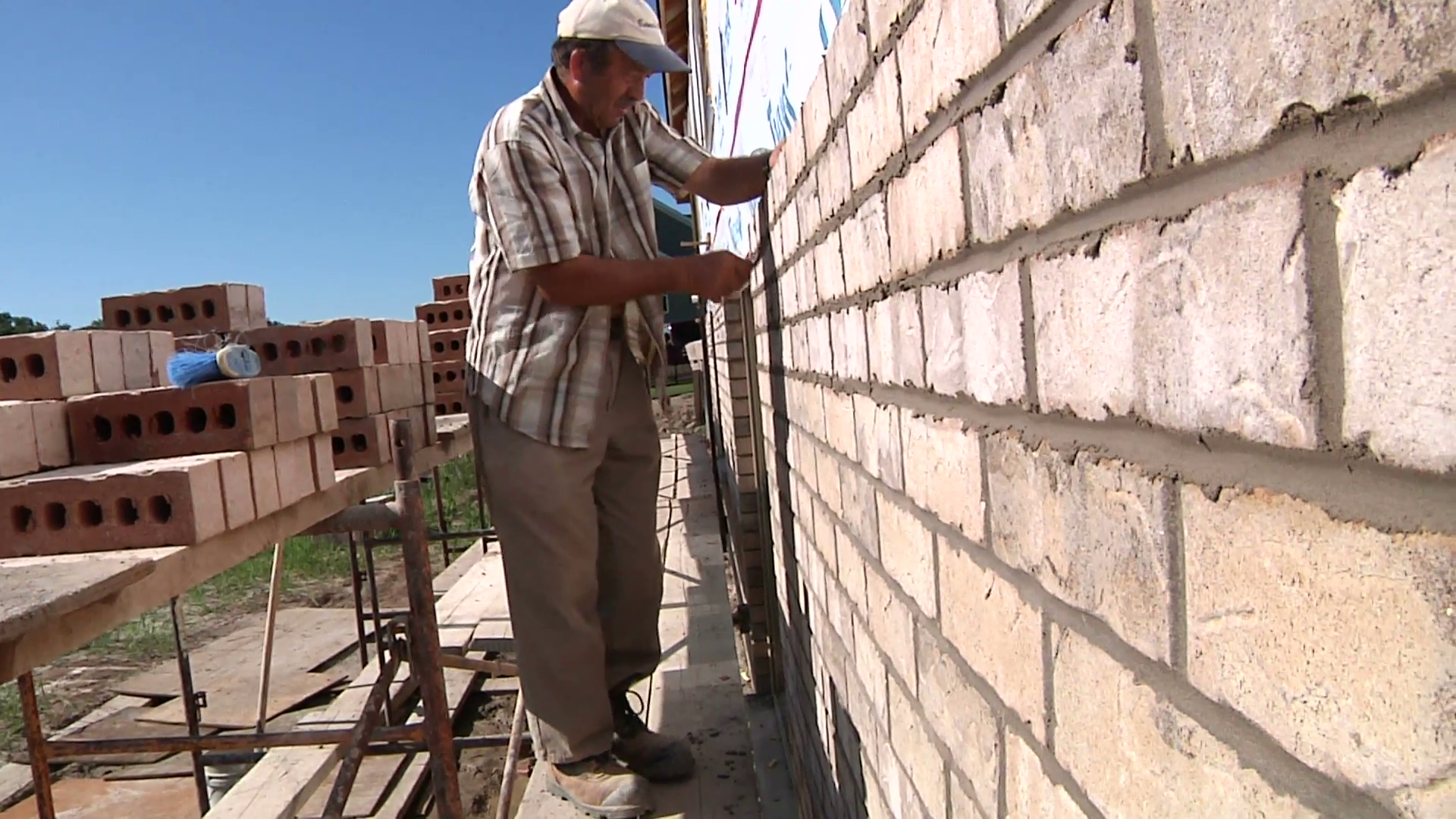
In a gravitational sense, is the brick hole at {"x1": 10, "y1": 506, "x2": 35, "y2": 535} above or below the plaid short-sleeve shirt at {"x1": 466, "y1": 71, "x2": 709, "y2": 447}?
below

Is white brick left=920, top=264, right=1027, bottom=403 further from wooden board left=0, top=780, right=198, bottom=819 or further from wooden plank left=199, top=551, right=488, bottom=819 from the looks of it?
wooden board left=0, top=780, right=198, bottom=819

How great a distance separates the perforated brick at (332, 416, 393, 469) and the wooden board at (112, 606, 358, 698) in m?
4.42

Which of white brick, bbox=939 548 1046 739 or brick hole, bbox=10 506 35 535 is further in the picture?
brick hole, bbox=10 506 35 535

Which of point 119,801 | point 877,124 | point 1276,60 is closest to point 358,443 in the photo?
point 877,124

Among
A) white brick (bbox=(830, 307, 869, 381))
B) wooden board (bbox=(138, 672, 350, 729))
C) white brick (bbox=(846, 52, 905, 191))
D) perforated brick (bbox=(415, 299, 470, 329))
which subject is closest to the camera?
white brick (bbox=(846, 52, 905, 191))

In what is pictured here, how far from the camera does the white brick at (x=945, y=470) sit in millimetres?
995

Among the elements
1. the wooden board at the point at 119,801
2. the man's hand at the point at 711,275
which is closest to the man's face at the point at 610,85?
the man's hand at the point at 711,275

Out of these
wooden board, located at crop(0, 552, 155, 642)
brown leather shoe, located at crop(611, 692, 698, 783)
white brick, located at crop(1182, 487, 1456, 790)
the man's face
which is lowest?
brown leather shoe, located at crop(611, 692, 698, 783)

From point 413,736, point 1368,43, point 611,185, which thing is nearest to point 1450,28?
point 1368,43

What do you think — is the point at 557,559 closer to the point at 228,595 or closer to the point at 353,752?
the point at 353,752

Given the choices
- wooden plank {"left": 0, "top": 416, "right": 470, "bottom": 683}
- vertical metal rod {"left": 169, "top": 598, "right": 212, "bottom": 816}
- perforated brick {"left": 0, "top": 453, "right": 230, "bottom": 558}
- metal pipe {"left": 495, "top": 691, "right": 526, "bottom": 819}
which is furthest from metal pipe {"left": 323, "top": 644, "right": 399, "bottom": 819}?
vertical metal rod {"left": 169, "top": 598, "right": 212, "bottom": 816}

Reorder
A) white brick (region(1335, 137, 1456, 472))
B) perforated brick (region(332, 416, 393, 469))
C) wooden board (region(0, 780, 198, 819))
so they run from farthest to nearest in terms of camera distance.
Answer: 1. wooden board (region(0, 780, 198, 819))
2. perforated brick (region(332, 416, 393, 469))
3. white brick (region(1335, 137, 1456, 472))

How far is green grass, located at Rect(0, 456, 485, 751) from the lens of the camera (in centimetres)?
758

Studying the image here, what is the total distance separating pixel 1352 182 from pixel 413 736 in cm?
306
